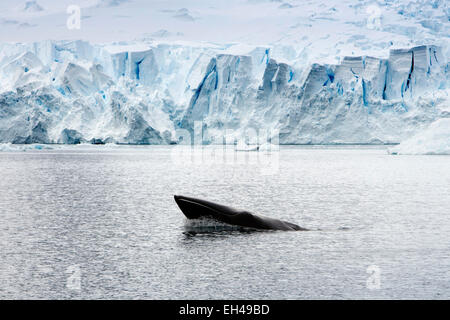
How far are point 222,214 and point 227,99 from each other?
6510cm

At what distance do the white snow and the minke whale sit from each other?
143 ft

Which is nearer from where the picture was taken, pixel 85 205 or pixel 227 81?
pixel 85 205

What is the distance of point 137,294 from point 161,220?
7.62 meters

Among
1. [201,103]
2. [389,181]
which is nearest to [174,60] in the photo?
[201,103]

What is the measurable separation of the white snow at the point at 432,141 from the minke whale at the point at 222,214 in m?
43.7

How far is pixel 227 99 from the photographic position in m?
76.9

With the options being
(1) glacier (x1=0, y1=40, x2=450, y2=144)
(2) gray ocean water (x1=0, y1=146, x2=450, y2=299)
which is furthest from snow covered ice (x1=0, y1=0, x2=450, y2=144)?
(2) gray ocean water (x1=0, y1=146, x2=450, y2=299)

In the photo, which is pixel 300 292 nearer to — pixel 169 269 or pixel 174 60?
pixel 169 269

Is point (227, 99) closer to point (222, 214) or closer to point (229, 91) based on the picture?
point (229, 91)

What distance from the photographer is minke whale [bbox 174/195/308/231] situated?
12.5 m

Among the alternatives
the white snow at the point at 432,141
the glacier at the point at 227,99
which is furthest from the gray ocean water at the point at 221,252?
the glacier at the point at 227,99
